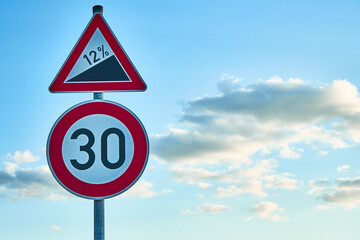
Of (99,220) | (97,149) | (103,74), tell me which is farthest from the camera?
(103,74)

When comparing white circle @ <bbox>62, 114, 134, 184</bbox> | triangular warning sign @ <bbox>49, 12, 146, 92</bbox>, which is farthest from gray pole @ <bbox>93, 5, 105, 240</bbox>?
triangular warning sign @ <bbox>49, 12, 146, 92</bbox>

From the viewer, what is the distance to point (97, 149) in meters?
3.03

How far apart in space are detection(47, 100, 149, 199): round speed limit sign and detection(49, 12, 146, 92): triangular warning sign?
29 cm

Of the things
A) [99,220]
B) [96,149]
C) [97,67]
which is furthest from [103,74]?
[99,220]

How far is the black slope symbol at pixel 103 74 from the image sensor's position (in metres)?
3.34

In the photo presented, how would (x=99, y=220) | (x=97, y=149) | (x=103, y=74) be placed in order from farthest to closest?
(x=103, y=74) → (x=97, y=149) → (x=99, y=220)

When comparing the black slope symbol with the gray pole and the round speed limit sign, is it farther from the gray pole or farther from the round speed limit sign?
the gray pole

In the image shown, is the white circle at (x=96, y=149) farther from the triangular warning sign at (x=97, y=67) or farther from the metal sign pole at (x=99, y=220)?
the triangular warning sign at (x=97, y=67)

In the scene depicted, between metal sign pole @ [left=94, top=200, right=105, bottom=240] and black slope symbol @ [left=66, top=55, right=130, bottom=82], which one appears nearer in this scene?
metal sign pole @ [left=94, top=200, right=105, bottom=240]

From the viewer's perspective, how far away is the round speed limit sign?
296cm

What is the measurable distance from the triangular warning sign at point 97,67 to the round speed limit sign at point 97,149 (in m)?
0.29

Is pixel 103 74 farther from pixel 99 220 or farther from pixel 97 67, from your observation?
pixel 99 220

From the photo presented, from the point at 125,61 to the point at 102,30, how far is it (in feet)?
0.96

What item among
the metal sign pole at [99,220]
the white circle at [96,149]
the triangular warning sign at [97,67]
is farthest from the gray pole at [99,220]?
the triangular warning sign at [97,67]
